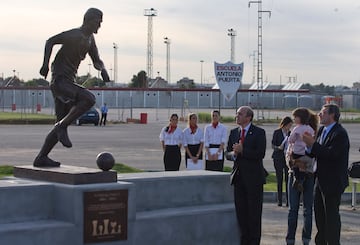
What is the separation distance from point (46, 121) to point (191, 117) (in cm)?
3629

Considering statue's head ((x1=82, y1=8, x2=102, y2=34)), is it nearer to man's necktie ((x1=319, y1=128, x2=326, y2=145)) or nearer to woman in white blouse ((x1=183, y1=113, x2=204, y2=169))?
man's necktie ((x1=319, y1=128, x2=326, y2=145))

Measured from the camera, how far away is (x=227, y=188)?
10938 mm

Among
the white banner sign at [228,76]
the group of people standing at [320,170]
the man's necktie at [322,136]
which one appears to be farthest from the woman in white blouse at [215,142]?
the white banner sign at [228,76]

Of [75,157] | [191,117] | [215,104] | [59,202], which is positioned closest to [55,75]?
[59,202]

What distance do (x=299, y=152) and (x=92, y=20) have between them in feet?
10.5

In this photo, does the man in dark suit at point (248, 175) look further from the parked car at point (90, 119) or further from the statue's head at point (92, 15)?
the parked car at point (90, 119)

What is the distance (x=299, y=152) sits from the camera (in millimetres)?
10734

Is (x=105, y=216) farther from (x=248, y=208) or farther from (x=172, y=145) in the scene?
(x=172, y=145)

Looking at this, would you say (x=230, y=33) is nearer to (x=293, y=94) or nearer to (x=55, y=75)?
(x=293, y=94)

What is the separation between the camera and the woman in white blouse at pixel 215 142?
14734 millimetres

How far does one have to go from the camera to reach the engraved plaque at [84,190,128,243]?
29.5 feet

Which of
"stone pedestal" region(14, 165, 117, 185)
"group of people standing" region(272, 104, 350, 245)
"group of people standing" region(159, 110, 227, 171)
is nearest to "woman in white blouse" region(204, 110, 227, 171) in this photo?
"group of people standing" region(159, 110, 227, 171)

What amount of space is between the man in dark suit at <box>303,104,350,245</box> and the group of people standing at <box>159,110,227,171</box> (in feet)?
16.2

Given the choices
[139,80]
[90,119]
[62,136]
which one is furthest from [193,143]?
[139,80]
